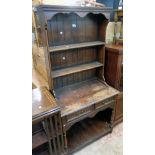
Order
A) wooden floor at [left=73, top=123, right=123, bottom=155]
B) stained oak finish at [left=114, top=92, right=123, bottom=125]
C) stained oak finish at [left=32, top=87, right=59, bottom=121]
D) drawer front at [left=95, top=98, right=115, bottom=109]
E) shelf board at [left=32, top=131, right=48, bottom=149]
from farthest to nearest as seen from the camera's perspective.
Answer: stained oak finish at [left=114, top=92, right=123, bottom=125]
wooden floor at [left=73, top=123, right=123, bottom=155]
drawer front at [left=95, top=98, right=115, bottom=109]
shelf board at [left=32, top=131, right=48, bottom=149]
stained oak finish at [left=32, top=87, right=59, bottom=121]

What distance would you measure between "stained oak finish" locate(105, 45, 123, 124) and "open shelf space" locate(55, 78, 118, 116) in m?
0.14

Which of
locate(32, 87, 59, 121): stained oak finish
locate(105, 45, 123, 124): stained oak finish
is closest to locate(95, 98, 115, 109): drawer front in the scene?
locate(105, 45, 123, 124): stained oak finish

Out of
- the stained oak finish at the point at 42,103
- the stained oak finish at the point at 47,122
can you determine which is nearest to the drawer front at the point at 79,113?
the stained oak finish at the point at 47,122

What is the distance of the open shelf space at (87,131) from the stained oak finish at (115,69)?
0.72 feet

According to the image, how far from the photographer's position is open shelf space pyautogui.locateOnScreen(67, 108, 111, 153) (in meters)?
1.87

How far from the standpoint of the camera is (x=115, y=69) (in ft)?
6.21

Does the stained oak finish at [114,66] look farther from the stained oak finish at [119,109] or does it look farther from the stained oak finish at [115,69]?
the stained oak finish at [119,109]

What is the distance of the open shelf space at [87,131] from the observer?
6.14 ft

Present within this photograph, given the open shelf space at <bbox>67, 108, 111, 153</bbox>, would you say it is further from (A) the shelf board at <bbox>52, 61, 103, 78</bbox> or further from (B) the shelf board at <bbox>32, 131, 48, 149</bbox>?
(A) the shelf board at <bbox>52, 61, 103, 78</bbox>

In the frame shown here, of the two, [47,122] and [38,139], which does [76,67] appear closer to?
[47,122]

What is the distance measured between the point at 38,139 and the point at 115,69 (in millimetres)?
1288

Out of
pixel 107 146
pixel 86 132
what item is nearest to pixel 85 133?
pixel 86 132
